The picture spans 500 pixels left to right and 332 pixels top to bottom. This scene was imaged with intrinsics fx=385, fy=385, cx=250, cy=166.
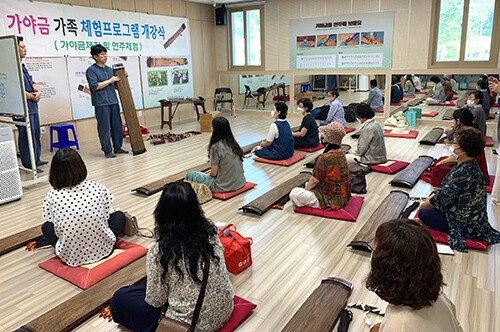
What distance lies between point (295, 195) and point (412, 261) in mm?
2781

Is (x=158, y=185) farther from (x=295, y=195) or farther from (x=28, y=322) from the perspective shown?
(x=28, y=322)

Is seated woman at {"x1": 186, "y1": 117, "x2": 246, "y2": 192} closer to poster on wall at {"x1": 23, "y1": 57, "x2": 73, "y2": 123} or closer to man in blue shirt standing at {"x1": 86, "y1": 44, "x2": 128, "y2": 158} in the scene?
man in blue shirt standing at {"x1": 86, "y1": 44, "x2": 128, "y2": 158}

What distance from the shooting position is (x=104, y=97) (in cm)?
661

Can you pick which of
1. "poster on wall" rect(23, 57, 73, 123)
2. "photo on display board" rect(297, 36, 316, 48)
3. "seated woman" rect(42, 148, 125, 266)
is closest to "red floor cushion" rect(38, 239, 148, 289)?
"seated woman" rect(42, 148, 125, 266)

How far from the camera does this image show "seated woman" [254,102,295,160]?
229 inches

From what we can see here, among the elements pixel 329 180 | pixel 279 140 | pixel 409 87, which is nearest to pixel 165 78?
pixel 279 140

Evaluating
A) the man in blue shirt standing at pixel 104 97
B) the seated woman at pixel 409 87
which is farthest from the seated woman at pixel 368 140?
the seated woman at pixel 409 87

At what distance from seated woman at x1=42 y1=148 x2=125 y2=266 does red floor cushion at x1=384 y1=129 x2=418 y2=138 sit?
20.3 ft

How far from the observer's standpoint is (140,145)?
7.03m

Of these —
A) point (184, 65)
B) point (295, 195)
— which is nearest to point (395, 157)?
point (295, 195)

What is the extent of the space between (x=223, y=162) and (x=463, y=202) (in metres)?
2.46

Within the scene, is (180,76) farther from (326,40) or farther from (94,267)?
(94,267)

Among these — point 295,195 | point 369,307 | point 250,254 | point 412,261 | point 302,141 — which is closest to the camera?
point 412,261

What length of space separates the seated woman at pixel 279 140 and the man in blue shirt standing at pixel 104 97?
269cm
